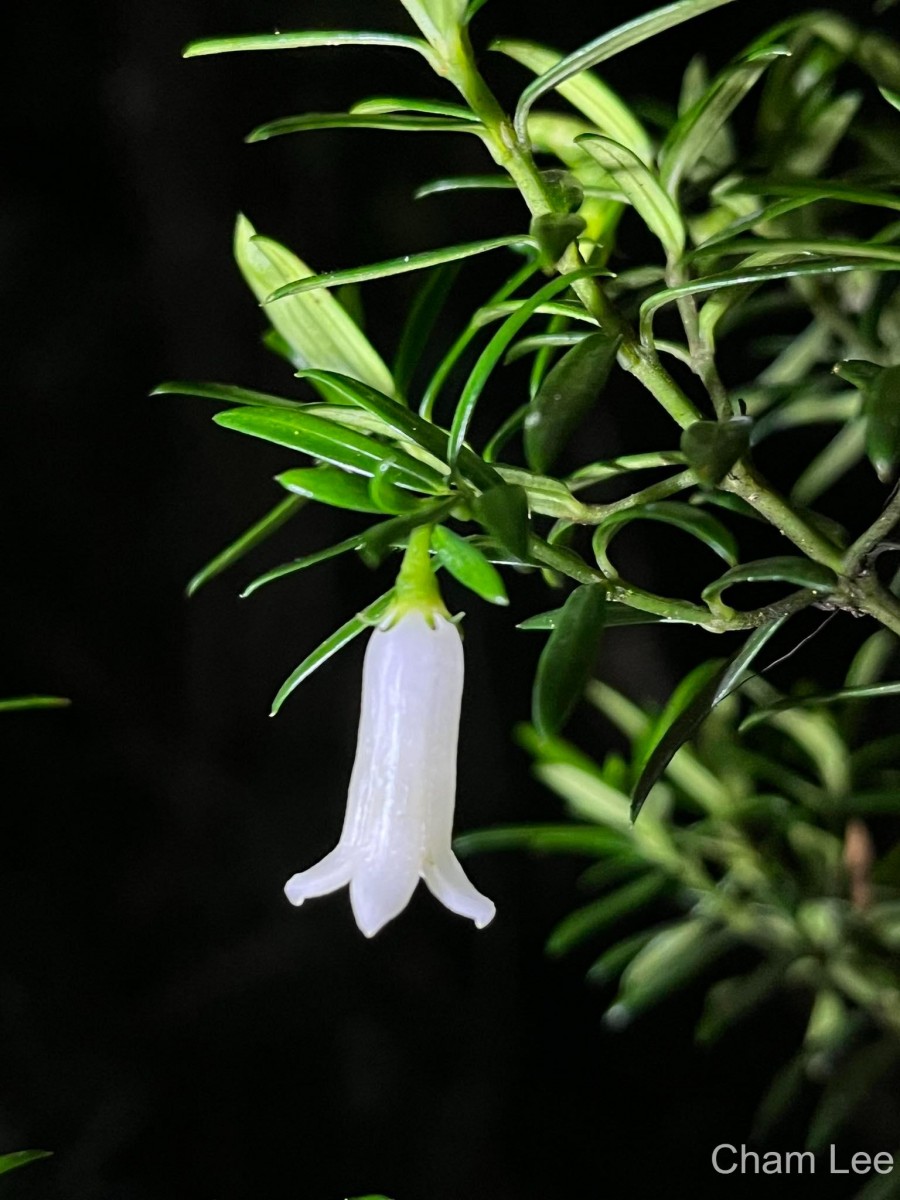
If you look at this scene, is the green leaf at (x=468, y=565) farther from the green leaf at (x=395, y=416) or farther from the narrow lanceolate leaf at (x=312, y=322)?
the narrow lanceolate leaf at (x=312, y=322)

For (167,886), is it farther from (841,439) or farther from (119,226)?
(841,439)

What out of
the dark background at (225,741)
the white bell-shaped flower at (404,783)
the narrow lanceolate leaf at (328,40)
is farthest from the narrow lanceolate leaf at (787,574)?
the dark background at (225,741)

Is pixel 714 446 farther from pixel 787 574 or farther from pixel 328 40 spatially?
pixel 328 40

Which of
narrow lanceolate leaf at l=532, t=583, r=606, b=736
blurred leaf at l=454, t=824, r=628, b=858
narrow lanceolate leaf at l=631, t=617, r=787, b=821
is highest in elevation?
narrow lanceolate leaf at l=532, t=583, r=606, b=736

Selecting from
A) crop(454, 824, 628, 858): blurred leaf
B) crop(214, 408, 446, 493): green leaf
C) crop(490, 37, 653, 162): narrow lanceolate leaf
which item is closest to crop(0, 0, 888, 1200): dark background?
crop(454, 824, 628, 858): blurred leaf

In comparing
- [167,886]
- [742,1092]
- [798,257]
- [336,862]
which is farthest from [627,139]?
[742,1092]

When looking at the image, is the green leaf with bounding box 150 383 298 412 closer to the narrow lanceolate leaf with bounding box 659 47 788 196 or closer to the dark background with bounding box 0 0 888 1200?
the narrow lanceolate leaf with bounding box 659 47 788 196
